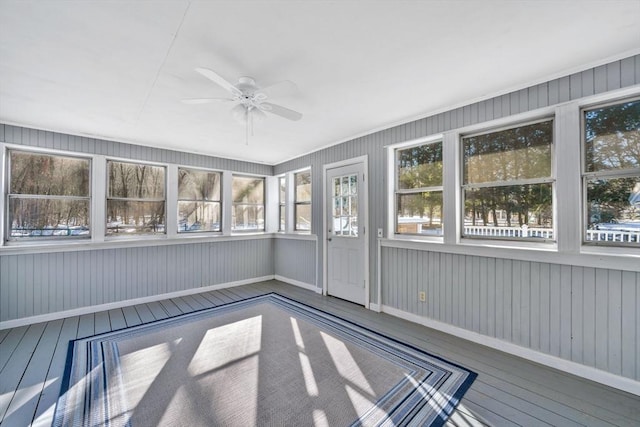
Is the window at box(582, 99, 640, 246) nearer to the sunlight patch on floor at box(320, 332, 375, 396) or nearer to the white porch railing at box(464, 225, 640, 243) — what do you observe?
the white porch railing at box(464, 225, 640, 243)

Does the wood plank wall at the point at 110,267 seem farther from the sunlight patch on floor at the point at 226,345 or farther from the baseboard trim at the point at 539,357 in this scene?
the baseboard trim at the point at 539,357

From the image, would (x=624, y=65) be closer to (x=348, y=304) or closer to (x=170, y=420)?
(x=348, y=304)

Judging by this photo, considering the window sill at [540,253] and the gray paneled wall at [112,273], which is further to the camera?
the gray paneled wall at [112,273]

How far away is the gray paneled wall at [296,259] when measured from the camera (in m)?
5.00

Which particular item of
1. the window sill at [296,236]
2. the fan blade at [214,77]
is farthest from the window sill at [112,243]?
the fan blade at [214,77]

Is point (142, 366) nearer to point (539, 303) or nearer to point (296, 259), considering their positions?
point (296, 259)

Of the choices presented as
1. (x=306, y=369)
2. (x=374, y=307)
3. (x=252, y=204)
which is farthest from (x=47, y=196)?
(x=374, y=307)

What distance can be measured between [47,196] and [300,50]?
3.94 meters

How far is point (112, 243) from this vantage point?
13.2 feet

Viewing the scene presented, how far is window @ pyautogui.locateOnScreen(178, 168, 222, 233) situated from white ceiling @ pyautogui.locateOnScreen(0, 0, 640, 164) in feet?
5.89

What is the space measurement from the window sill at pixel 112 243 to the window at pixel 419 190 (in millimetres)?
3069

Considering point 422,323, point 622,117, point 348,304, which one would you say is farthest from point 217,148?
point 622,117

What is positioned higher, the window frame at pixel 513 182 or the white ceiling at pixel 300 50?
the white ceiling at pixel 300 50

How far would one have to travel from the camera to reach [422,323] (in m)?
3.35
